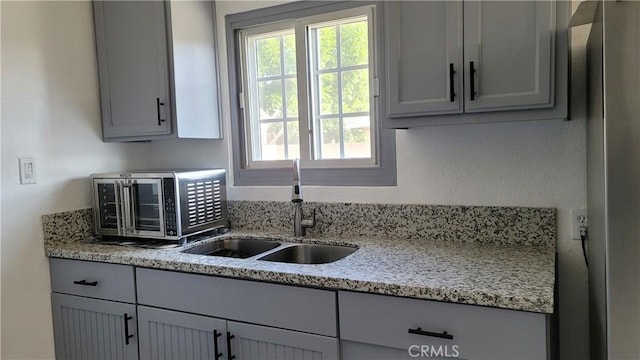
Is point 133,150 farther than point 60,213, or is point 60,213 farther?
point 133,150

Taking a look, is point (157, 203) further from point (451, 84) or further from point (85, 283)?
point (451, 84)

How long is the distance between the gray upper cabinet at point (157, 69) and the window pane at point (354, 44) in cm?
72

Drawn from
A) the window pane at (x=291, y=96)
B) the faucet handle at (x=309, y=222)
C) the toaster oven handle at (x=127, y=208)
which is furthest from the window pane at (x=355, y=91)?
the toaster oven handle at (x=127, y=208)

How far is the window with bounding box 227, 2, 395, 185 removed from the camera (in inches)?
83.6

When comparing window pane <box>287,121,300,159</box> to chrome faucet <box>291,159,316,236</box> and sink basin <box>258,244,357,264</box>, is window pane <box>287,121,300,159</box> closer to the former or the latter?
chrome faucet <box>291,159,316,236</box>

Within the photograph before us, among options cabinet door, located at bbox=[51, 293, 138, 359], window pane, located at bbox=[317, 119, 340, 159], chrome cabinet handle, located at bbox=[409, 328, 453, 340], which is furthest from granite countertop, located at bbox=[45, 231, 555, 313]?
window pane, located at bbox=[317, 119, 340, 159]

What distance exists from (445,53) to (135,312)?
1.63 metres

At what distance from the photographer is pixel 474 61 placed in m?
1.57

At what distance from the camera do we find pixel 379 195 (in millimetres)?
2080

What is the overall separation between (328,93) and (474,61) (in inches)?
33.3

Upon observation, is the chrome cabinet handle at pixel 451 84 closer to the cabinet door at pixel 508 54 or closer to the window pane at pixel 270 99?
the cabinet door at pixel 508 54

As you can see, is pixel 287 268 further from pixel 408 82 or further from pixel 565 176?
pixel 565 176

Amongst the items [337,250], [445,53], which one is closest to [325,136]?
[337,250]

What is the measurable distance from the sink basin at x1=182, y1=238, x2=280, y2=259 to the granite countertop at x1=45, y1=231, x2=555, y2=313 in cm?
17
